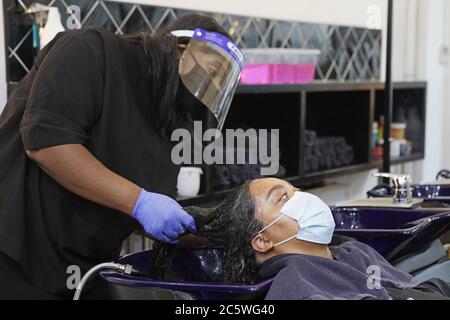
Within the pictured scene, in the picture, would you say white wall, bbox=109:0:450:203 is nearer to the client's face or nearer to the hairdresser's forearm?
the client's face

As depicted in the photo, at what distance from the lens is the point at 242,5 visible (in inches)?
122

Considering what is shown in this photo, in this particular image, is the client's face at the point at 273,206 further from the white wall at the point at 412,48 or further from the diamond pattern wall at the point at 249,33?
the white wall at the point at 412,48

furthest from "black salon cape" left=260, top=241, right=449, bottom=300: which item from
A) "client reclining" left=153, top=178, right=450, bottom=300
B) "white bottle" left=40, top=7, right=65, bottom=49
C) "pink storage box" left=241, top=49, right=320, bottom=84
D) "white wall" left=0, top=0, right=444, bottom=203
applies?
"white wall" left=0, top=0, right=444, bottom=203

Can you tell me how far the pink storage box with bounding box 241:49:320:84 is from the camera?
293cm

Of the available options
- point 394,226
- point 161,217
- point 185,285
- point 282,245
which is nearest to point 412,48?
point 394,226

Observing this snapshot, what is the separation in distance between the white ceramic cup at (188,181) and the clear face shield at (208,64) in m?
0.74

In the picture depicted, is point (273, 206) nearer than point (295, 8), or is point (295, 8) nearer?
point (273, 206)

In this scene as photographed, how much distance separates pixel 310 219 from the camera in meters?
1.56

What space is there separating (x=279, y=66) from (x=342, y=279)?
172 centimetres

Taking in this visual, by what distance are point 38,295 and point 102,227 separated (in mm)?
227

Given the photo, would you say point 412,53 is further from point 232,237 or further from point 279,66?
point 232,237

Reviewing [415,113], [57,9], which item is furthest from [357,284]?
[415,113]

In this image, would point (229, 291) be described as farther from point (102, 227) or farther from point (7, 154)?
point (7, 154)

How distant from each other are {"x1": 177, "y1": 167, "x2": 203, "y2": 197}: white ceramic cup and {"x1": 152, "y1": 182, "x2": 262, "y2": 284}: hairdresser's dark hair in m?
0.86
